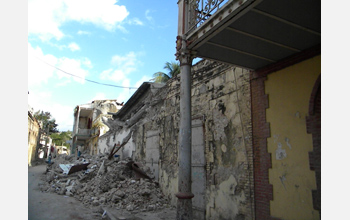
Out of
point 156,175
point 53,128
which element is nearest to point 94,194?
point 156,175

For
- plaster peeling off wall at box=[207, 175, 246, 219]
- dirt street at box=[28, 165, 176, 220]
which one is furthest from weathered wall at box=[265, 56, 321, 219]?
dirt street at box=[28, 165, 176, 220]

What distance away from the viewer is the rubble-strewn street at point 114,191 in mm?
8258

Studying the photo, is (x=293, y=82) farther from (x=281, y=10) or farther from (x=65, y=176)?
(x=65, y=176)

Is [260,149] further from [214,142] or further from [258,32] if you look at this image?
[258,32]

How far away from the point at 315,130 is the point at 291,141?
0.57 meters

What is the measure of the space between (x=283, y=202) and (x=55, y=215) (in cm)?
634

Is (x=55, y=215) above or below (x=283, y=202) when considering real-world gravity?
below

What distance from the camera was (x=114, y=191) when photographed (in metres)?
9.70

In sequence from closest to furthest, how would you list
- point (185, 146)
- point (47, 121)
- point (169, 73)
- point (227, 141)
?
point (185, 146), point (227, 141), point (169, 73), point (47, 121)

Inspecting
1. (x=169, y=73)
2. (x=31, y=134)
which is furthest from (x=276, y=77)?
(x=31, y=134)

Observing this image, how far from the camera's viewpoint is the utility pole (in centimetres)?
507

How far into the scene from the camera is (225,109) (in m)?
6.86

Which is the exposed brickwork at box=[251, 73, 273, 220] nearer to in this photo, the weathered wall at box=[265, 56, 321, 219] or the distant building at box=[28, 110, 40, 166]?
the weathered wall at box=[265, 56, 321, 219]

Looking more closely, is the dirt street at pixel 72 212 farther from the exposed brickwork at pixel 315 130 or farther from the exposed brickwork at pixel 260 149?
the exposed brickwork at pixel 315 130
